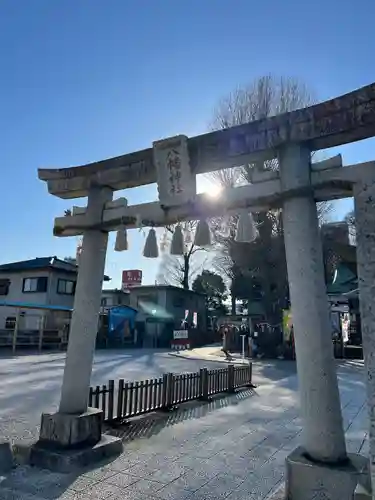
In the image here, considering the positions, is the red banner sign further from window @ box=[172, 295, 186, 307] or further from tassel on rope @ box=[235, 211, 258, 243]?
tassel on rope @ box=[235, 211, 258, 243]

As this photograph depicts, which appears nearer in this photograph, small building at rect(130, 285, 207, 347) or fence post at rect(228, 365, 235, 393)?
fence post at rect(228, 365, 235, 393)

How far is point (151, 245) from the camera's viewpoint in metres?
5.60

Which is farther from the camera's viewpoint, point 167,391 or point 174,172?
point 167,391

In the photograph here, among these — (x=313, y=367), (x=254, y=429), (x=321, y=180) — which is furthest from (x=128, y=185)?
(x=254, y=429)

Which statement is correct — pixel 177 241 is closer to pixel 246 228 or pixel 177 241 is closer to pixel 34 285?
pixel 246 228

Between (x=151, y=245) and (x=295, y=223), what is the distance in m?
2.22

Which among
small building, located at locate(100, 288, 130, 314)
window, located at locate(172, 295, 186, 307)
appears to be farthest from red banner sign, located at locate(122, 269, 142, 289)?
window, located at locate(172, 295, 186, 307)

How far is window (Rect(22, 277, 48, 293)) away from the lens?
103ft

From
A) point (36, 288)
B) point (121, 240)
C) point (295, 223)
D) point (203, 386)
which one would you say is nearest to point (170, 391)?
point (203, 386)

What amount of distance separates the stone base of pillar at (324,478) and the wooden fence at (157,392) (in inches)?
153

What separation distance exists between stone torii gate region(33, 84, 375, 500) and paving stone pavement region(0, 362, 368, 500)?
657mm

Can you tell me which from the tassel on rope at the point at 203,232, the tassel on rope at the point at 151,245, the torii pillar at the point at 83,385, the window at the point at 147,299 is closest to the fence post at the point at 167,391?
the torii pillar at the point at 83,385

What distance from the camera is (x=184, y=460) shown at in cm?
563

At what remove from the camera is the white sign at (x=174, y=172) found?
5.08 meters
